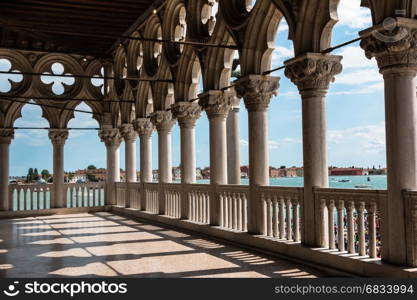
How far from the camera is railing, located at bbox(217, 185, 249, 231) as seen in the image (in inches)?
369

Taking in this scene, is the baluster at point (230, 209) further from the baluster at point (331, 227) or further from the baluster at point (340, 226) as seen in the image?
the baluster at point (340, 226)

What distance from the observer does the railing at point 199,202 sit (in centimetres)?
1098

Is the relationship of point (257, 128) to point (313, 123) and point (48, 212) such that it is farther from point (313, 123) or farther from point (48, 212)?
point (48, 212)

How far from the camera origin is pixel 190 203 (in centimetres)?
1180

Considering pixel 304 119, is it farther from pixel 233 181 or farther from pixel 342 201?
pixel 233 181

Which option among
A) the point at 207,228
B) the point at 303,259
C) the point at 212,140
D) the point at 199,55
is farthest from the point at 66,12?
the point at 303,259

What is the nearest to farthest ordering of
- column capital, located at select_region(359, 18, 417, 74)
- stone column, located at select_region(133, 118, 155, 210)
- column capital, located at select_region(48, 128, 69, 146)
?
column capital, located at select_region(359, 18, 417, 74), stone column, located at select_region(133, 118, 155, 210), column capital, located at select_region(48, 128, 69, 146)

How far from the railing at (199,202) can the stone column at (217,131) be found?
366mm

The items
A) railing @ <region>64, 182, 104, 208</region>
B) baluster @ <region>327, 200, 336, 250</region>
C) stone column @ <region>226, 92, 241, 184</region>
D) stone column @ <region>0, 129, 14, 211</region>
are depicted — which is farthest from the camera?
railing @ <region>64, 182, 104, 208</region>

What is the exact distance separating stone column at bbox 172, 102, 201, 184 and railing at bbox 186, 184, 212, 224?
41cm

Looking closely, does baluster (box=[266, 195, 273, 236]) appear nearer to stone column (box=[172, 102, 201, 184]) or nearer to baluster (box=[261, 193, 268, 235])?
baluster (box=[261, 193, 268, 235])

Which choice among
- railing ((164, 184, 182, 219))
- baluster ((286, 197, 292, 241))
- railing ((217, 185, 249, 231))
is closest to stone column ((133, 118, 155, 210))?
railing ((164, 184, 182, 219))

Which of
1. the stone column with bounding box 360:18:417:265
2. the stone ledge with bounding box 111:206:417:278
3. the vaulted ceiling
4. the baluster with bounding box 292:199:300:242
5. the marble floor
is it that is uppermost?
the vaulted ceiling

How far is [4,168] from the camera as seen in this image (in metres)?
17.1
